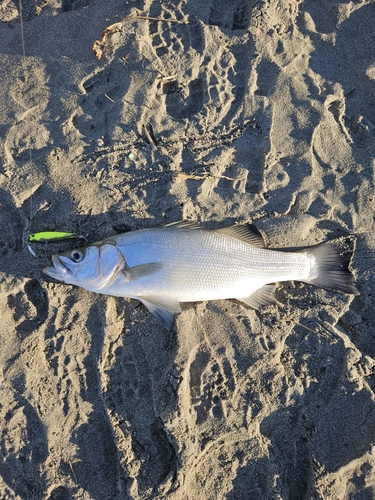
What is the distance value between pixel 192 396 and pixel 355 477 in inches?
69.3

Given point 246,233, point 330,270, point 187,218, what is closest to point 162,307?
point 187,218

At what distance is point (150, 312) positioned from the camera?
11.7 ft

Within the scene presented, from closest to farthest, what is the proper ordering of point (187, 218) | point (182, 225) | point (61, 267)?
point (61, 267)
point (182, 225)
point (187, 218)

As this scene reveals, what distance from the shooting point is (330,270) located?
359cm

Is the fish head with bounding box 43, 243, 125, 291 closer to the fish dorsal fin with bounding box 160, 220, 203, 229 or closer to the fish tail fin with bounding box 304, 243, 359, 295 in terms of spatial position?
the fish dorsal fin with bounding box 160, 220, 203, 229

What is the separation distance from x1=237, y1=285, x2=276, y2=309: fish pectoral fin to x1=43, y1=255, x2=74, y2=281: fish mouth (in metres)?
1.78

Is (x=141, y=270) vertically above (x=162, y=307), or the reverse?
(x=141, y=270)

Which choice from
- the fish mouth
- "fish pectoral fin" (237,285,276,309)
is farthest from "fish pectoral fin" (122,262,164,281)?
"fish pectoral fin" (237,285,276,309)

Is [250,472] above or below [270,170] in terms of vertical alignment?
below

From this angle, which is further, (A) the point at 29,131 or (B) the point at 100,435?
(A) the point at 29,131

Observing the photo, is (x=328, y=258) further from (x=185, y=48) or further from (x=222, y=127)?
(x=185, y=48)

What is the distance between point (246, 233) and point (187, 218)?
2.15 feet

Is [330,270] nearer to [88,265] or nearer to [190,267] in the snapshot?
[190,267]

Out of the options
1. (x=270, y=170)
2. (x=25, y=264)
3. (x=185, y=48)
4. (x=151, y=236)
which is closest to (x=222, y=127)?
(x=270, y=170)
